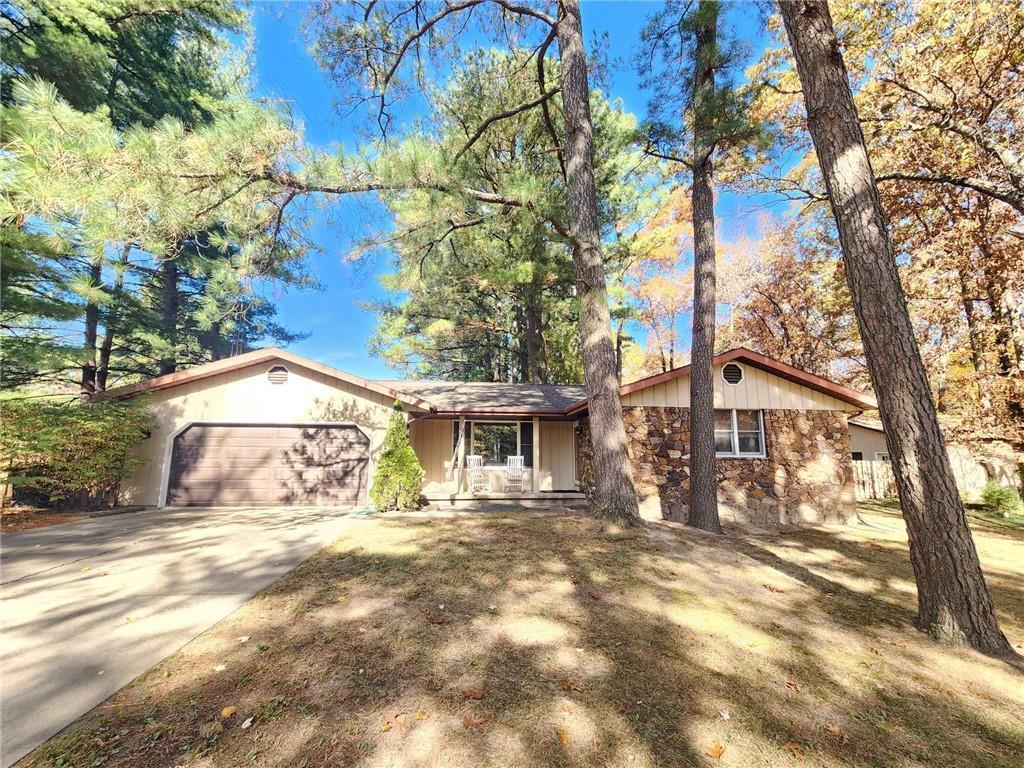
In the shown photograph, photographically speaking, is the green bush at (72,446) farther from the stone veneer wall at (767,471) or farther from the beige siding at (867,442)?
the beige siding at (867,442)

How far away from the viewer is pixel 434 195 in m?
6.18

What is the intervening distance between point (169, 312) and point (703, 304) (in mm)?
16484

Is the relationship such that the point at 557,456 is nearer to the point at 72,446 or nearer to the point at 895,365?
the point at 895,365

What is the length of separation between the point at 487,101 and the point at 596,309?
18.4 ft

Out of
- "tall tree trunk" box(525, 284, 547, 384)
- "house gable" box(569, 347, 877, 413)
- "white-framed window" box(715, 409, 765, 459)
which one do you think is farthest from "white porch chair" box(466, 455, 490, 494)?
"tall tree trunk" box(525, 284, 547, 384)

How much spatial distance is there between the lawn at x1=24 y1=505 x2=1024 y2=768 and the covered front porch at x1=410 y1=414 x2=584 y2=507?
618cm

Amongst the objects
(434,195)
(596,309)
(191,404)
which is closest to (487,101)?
(434,195)

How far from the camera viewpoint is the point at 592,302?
602 centimetres

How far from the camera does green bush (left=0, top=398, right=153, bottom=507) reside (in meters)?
6.88

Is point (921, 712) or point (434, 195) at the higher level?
point (434, 195)

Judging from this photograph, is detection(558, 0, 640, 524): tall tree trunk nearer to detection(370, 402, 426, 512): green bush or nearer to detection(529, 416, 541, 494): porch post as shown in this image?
detection(370, 402, 426, 512): green bush

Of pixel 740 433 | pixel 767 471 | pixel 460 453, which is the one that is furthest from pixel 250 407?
pixel 767 471

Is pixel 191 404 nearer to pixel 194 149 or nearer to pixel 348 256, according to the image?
pixel 348 256

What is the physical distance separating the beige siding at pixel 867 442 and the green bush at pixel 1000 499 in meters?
5.03
